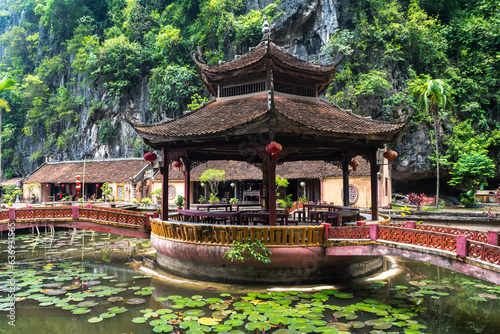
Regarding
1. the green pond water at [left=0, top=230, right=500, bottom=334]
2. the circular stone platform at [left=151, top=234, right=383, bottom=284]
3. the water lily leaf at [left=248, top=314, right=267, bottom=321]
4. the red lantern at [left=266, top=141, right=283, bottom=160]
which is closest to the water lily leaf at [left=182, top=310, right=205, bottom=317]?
the green pond water at [left=0, top=230, right=500, bottom=334]

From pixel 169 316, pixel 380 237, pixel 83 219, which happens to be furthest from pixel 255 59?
pixel 83 219

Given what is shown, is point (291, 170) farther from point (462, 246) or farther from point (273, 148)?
point (462, 246)

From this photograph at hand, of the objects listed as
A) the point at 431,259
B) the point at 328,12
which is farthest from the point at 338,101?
the point at 431,259

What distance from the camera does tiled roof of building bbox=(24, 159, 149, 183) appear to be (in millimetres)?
38219

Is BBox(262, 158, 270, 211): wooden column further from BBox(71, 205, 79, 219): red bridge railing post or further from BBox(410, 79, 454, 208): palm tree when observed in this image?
BBox(410, 79, 454, 208): palm tree

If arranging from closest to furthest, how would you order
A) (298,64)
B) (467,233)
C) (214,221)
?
(467,233) → (214,221) → (298,64)

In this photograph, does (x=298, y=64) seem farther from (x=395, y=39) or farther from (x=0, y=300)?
(x=395, y=39)

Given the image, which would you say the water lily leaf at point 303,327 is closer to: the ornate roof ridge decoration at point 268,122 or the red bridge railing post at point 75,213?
the ornate roof ridge decoration at point 268,122

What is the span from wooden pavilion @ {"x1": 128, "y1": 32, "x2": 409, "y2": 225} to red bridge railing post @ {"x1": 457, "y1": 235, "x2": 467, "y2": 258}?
5.09 m

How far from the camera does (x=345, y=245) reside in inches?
452

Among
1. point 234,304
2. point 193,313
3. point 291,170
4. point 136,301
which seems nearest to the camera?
point 193,313

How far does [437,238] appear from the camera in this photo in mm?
9391

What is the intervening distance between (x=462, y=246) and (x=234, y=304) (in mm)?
6149

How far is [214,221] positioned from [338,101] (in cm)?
2645
